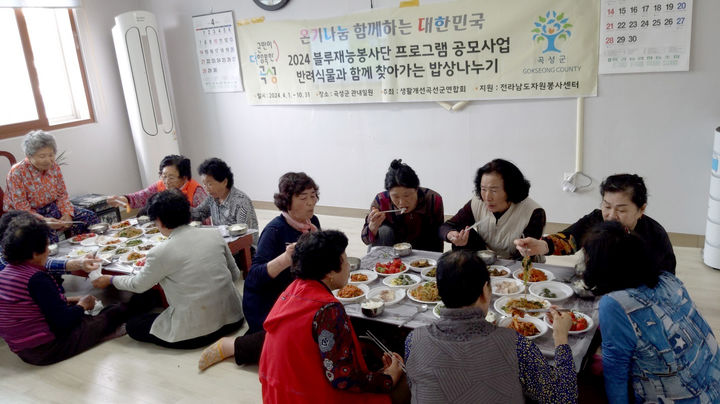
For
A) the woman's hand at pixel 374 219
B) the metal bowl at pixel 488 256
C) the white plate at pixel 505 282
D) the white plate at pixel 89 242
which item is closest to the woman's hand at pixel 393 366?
the white plate at pixel 505 282

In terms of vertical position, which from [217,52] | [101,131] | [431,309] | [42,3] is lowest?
[431,309]

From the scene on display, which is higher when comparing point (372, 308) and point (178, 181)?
point (178, 181)

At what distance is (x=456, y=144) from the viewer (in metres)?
4.71

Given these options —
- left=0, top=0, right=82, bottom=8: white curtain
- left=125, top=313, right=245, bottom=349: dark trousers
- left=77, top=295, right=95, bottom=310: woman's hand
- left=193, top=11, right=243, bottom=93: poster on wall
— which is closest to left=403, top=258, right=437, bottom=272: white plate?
left=125, top=313, right=245, bottom=349: dark trousers

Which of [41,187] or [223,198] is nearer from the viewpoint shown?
[223,198]

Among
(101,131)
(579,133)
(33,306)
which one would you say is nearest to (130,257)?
(33,306)

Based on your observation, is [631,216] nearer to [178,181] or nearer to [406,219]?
[406,219]

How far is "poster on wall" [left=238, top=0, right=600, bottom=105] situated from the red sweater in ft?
9.93

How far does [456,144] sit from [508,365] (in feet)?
11.0

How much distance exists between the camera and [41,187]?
4.25 meters

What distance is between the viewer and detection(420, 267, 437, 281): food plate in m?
2.58

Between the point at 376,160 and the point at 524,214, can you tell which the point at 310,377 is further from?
the point at 376,160

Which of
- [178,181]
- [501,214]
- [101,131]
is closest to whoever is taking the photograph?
[501,214]

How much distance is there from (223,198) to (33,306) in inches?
52.5
